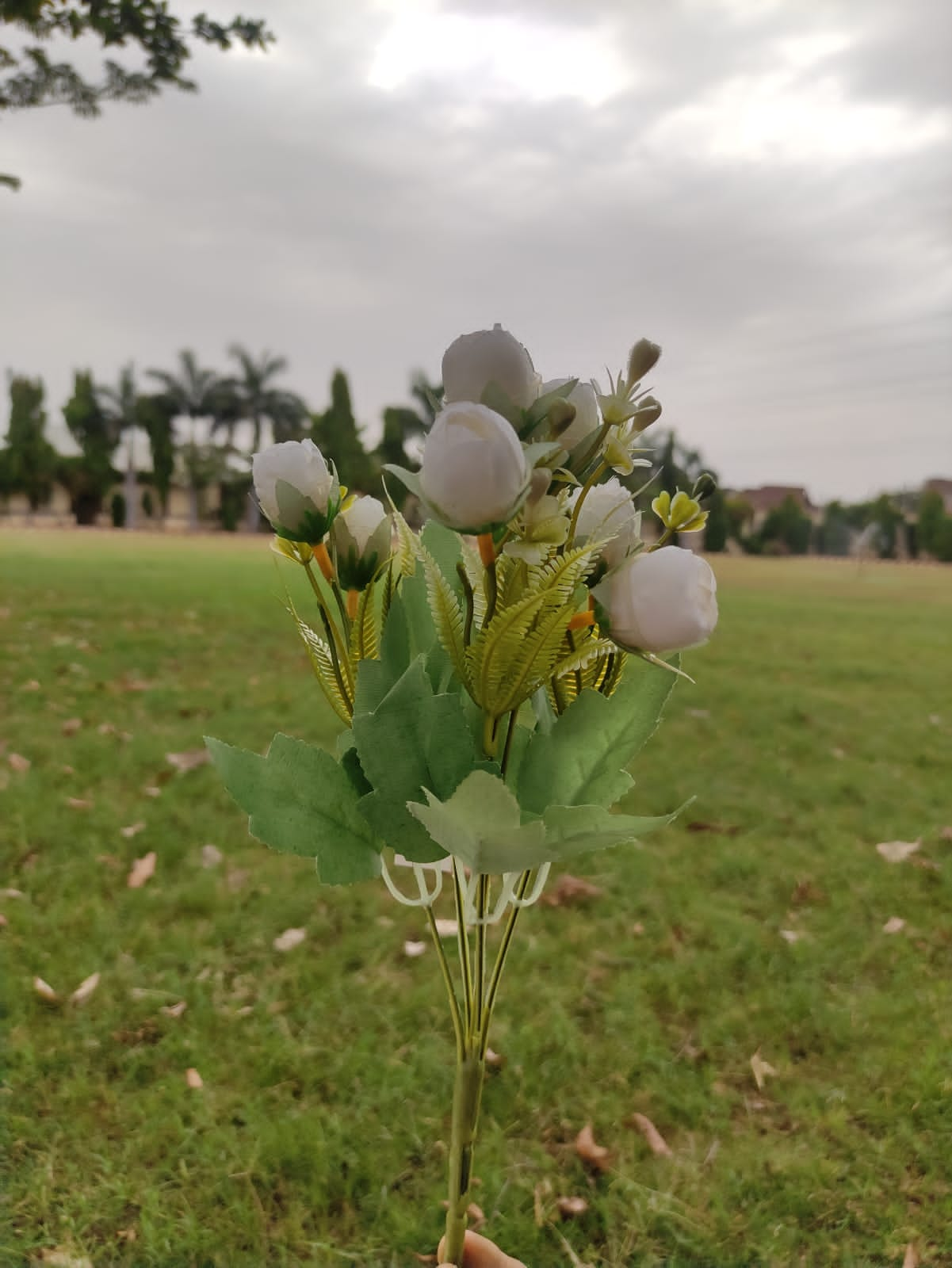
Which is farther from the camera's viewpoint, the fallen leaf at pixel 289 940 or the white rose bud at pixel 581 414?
the fallen leaf at pixel 289 940

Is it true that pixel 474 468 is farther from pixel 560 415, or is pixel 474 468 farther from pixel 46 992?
pixel 46 992

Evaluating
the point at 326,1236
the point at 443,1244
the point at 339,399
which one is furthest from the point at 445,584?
the point at 339,399

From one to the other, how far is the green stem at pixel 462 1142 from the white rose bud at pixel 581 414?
73 centimetres

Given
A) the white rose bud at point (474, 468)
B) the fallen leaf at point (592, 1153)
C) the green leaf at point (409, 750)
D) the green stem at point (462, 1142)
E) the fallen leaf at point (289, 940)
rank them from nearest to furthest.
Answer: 1. the white rose bud at point (474, 468)
2. the green leaf at point (409, 750)
3. the green stem at point (462, 1142)
4. the fallen leaf at point (592, 1153)
5. the fallen leaf at point (289, 940)

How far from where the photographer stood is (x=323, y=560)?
2.92 ft

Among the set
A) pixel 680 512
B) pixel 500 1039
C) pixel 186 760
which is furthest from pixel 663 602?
pixel 186 760

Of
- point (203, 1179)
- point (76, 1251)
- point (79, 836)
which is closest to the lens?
point (76, 1251)

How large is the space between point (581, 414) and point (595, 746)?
333mm

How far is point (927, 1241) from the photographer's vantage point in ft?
5.42

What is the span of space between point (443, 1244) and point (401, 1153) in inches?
30.2

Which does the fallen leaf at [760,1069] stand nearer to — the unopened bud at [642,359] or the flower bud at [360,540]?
the flower bud at [360,540]

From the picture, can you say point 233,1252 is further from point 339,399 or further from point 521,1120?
point 339,399

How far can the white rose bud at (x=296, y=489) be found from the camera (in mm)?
833

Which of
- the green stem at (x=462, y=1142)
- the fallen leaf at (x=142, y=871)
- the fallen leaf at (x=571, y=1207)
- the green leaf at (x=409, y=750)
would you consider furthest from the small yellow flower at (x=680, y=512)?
the fallen leaf at (x=142, y=871)
